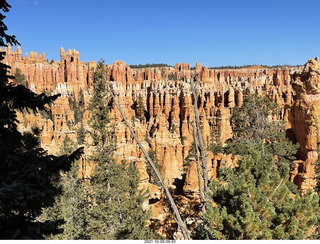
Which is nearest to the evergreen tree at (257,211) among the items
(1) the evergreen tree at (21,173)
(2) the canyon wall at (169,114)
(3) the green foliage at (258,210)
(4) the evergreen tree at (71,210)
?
(3) the green foliage at (258,210)

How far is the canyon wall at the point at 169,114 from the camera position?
16698mm

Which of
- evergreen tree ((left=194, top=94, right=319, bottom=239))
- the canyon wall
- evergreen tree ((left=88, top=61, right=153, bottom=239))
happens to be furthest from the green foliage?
evergreen tree ((left=88, top=61, right=153, bottom=239))

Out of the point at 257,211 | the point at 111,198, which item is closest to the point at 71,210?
the point at 111,198

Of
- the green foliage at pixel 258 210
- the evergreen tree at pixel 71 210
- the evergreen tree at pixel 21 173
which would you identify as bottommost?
the evergreen tree at pixel 71 210

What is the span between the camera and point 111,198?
47.3 ft

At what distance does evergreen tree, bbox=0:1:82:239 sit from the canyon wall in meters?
1.42

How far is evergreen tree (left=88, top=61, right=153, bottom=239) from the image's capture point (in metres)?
11.0

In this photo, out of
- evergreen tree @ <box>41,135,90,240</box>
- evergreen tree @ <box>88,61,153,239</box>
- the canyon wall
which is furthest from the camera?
the canyon wall

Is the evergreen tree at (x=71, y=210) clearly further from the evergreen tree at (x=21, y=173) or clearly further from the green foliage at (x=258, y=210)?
the green foliage at (x=258, y=210)

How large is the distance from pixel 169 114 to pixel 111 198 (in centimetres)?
5495

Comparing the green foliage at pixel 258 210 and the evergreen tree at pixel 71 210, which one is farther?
the evergreen tree at pixel 71 210

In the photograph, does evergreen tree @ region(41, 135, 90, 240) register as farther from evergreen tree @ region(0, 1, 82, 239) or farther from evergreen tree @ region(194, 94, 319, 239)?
evergreen tree @ region(194, 94, 319, 239)

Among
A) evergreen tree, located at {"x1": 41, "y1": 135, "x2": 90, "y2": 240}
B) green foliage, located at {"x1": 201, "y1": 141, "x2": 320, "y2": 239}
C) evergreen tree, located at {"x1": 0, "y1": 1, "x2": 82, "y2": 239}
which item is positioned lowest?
evergreen tree, located at {"x1": 41, "y1": 135, "x2": 90, "y2": 240}

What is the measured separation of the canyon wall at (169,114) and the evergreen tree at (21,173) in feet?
4.68
